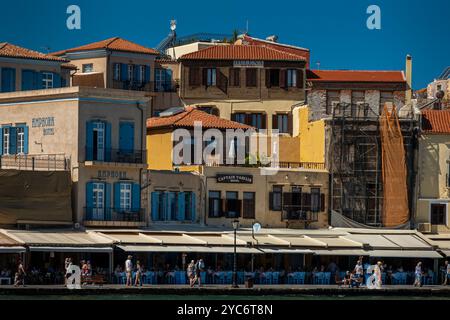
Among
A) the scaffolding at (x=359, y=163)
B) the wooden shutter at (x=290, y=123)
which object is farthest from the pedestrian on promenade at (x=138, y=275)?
the wooden shutter at (x=290, y=123)

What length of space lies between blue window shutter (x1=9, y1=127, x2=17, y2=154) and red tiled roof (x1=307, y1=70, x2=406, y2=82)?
867 inches

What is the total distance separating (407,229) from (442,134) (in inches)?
194

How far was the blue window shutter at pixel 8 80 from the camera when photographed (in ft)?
280

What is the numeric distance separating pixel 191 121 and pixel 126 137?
26.3 feet

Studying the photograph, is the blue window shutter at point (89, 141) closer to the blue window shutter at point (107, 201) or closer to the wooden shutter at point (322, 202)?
the blue window shutter at point (107, 201)

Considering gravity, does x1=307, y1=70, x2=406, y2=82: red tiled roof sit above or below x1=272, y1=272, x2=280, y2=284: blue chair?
above

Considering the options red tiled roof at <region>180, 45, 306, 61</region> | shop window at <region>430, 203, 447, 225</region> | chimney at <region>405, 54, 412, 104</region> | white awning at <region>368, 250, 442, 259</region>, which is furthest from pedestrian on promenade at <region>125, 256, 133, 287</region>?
chimney at <region>405, 54, 412, 104</region>

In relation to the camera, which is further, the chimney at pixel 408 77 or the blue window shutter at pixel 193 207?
the chimney at pixel 408 77

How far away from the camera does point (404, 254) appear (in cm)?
8069

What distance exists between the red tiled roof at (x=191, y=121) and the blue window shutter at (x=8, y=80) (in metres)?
6.76

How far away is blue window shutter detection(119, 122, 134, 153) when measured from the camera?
78.1 metres

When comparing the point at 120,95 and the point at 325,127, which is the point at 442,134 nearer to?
the point at 325,127

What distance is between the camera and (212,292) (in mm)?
71875

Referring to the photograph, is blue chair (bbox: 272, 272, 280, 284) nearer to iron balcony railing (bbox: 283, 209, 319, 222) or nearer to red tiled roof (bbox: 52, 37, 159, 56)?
iron balcony railing (bbox: 283, 209, 319, 222)
